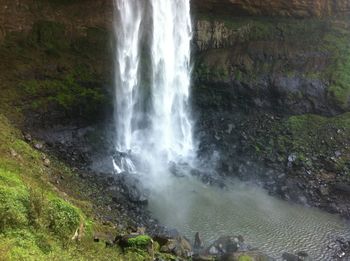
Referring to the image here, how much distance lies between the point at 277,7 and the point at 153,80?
33.3 feet

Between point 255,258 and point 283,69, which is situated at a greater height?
point 283,69

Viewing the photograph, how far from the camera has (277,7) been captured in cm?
2762

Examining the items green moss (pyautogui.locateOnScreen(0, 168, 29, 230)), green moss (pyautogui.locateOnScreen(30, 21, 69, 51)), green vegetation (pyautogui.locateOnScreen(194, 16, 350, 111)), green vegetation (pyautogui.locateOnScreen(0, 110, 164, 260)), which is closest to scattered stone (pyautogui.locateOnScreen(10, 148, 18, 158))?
green vegetation (pyautogui.locateOnScreen(0, 110, 164, 260))

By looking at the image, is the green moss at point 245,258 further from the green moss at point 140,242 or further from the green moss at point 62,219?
the green moss at point 62,219

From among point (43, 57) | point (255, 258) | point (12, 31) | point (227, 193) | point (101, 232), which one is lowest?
point (227, 193)

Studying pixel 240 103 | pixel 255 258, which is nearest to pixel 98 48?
pixel 240 103

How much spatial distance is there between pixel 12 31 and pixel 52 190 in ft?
36.4

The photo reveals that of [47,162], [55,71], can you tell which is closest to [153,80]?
[55,71]

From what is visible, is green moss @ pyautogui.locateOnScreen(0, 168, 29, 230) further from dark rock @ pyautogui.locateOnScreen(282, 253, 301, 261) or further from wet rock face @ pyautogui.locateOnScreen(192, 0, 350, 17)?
wet rock face @ pyautogui.locateOnScreen(192, 0, 350, 17)

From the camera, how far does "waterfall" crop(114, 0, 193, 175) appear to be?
24.4m

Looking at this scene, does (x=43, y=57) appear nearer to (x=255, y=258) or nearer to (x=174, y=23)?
(x=174, y=23)

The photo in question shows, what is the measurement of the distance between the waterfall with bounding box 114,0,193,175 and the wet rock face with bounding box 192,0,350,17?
75.0 inches

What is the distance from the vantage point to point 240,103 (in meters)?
27.9

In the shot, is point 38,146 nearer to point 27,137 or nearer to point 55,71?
point 27,137
